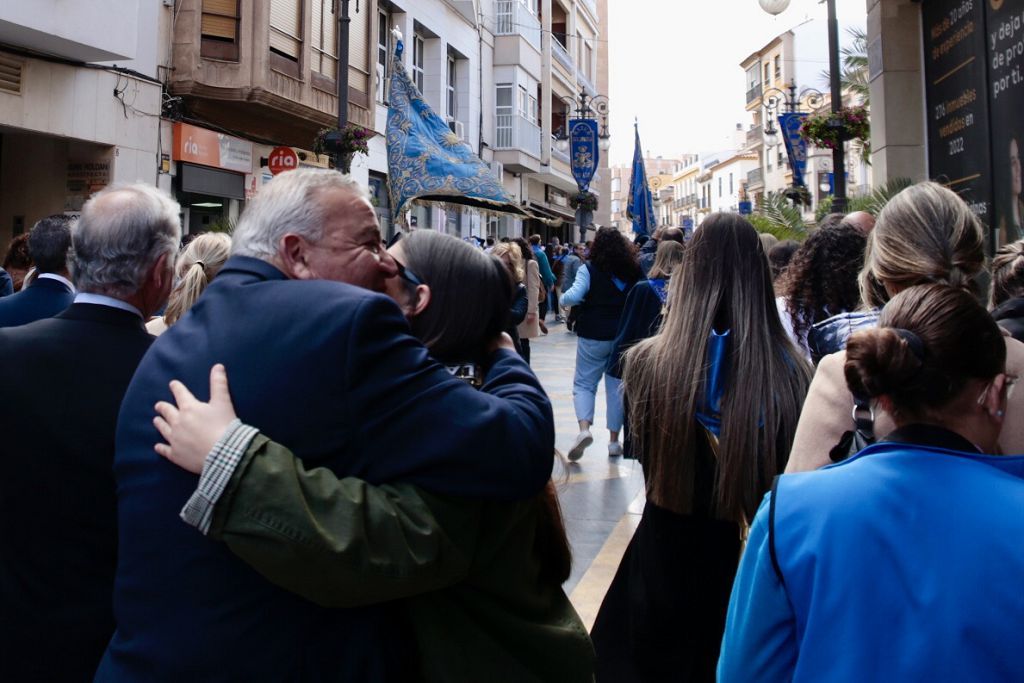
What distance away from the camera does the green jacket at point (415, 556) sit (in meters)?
1.53

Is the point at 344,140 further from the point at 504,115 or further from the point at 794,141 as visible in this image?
the point at 504,115

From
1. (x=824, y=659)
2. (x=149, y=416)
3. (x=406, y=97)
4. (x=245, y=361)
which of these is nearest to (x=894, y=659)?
(x=824, y=659)

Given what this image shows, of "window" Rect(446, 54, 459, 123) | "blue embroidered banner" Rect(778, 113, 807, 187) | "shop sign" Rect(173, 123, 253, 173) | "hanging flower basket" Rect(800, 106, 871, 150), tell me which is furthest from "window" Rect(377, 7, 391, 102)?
"hanging flower basket" Rect(800, 106, 871, 150)

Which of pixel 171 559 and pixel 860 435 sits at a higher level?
pixel 860 435

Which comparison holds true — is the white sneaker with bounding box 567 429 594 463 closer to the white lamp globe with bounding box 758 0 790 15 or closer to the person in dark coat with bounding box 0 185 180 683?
the person in dark coat with bounding box 0 185 180 683

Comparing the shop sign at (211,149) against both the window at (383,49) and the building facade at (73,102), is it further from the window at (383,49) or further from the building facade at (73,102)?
the window at (383,49)

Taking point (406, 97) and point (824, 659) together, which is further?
point (406, 97)

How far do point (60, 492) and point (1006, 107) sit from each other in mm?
6862

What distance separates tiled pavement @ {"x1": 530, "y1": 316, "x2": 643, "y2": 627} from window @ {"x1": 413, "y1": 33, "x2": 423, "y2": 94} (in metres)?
16.7

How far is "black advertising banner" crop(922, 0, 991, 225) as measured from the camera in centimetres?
732

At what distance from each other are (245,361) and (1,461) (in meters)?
1.08

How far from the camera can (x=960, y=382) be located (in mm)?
1604

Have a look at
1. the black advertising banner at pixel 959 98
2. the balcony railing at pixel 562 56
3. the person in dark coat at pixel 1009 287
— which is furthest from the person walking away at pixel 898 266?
the balcony railing at pixel 562 56

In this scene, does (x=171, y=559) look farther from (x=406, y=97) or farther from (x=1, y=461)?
(x=406, y=97)
